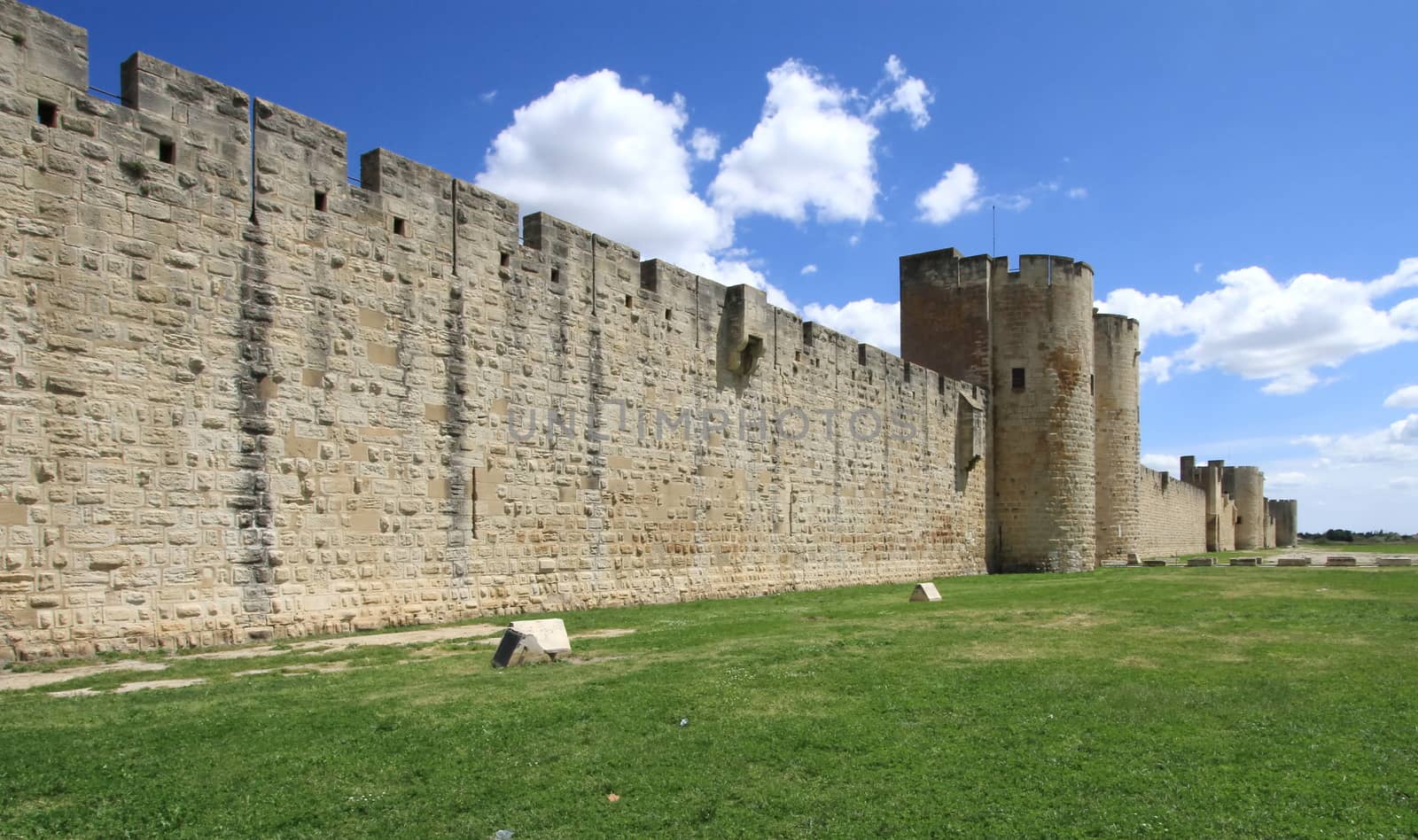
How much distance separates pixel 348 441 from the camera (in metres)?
11.2

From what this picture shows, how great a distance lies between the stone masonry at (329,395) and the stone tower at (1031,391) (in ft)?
29.5

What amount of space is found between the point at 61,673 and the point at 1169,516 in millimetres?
42339

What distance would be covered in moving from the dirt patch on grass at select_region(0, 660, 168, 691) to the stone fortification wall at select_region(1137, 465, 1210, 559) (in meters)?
30.5

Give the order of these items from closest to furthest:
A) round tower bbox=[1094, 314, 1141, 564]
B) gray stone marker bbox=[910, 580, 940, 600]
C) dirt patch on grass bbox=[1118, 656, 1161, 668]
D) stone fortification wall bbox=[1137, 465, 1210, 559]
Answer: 1. dirt patch on grass bbox=[1118, 656, 1161, 668]
2. gray stone marker bbox=[910, 580, 940, 600]
3. round tower bbox=[1094, 314, 1141, 564]
4. stone fortification wall bbox=[1137, 465, 1210, 559]

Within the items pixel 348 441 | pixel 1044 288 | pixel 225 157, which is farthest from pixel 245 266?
pixel 1044 288

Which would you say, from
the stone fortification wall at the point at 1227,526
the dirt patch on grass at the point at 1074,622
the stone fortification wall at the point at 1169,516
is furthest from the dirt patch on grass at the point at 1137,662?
the stone fortification wall at the point at 1227,526

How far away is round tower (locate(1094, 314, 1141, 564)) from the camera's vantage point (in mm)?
31203

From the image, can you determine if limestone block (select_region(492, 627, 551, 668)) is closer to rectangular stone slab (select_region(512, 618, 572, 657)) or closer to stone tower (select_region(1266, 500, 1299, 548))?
rectangular stone slab (select_region(512, 618, 572, 657))

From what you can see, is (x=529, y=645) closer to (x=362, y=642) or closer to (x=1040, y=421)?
(x=362, y=642)

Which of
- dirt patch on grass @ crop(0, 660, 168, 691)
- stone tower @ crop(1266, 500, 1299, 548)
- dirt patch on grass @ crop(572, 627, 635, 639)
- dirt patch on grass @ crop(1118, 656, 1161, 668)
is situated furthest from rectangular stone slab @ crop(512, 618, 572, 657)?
stone tower @ crop(1266, 500, 1299, 548)

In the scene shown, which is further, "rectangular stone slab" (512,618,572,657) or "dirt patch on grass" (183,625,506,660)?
"dirt patch on grass" (183,625,506,660)

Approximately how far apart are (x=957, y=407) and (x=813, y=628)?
15763mm

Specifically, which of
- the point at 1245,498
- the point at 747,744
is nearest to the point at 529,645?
the point at 747,744

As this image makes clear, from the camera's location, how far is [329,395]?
11.0m
